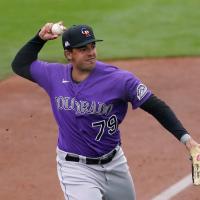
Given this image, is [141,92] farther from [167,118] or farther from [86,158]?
[86,158]

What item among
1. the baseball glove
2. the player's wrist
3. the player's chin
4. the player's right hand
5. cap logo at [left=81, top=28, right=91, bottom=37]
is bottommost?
the baseball glove

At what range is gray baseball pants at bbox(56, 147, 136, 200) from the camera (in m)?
4.97

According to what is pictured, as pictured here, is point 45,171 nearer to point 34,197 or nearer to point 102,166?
point 34,197

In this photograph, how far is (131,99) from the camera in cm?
489

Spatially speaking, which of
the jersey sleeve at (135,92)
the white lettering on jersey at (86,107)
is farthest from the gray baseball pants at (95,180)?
the jersey sleeve at (135,92)

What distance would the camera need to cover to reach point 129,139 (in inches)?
311

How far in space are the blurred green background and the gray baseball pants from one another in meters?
5.42

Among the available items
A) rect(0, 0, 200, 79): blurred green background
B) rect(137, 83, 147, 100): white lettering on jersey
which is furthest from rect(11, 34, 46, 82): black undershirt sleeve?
rect(0, 0, 200, 79): blurred green background

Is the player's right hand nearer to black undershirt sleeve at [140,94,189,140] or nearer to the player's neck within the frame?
the player's neck

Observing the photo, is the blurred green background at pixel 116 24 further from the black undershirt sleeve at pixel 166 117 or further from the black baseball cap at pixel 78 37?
the black undershirt sleeve at pixel 166 117

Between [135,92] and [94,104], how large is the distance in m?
0.33

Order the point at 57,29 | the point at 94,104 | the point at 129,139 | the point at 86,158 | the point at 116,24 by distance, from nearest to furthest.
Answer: the point at 94,104 → the point at 86,158 → the point at 57,29 → the point at 129,139 → the point at 116,24

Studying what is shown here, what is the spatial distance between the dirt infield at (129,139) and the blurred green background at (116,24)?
893mm

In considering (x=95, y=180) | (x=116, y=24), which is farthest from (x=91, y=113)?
(x=116, y=24)
